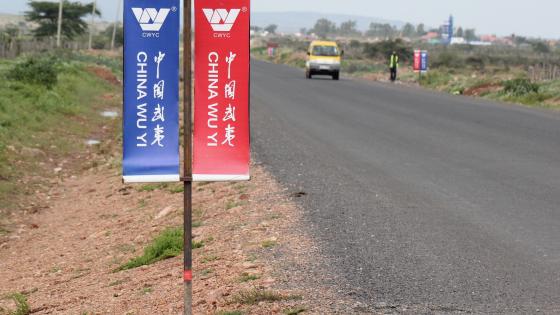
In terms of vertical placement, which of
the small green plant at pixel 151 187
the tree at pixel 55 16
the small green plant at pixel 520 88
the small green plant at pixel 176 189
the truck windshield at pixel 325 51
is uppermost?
the tree at pixel 55 16

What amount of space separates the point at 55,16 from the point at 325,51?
1914 inches

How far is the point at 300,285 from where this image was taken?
22.1 feet

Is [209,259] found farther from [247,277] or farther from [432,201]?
[432,201]

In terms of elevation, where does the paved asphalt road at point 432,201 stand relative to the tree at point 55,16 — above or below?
below

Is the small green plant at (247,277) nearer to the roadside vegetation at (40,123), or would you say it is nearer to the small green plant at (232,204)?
the small green plant at (232,204)

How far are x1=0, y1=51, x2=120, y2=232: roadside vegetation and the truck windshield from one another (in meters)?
14.0

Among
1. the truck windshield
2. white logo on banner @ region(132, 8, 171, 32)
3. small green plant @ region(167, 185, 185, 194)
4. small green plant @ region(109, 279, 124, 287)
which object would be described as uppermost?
the truck windshield

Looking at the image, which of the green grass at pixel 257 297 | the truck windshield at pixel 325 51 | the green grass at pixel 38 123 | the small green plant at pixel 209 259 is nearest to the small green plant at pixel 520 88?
the green grass at pixel 38 123

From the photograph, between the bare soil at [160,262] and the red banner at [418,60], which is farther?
the red banner at [418,60]

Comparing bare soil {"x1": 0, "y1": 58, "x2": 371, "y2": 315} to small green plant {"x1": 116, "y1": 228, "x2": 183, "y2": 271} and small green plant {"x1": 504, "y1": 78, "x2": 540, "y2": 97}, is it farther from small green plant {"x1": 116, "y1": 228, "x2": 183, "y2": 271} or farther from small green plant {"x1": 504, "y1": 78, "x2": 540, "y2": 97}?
small green plant {"x1": 504, "y1": 78, "x2": 540, "y2": 97}

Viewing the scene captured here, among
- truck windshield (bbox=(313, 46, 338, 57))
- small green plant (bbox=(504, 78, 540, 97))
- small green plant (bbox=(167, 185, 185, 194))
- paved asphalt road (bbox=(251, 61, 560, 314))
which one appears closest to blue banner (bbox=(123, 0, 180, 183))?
paved asphalt road (bbox=(251, 61, 560, 314))

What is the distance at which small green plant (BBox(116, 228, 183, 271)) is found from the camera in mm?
8789

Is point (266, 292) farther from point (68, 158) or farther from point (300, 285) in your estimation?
point (68, 158)

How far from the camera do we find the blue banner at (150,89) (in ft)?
16.9
